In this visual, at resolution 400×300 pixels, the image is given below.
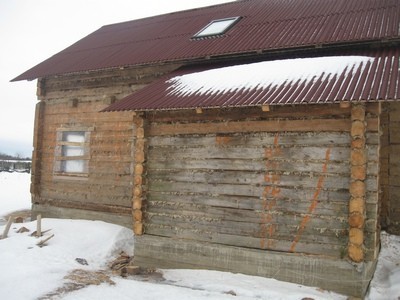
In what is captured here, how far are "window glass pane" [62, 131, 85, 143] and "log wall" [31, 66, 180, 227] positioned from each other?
0.62 feet

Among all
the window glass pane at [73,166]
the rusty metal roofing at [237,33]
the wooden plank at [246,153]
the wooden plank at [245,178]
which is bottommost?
the wooden plank at [245,178]

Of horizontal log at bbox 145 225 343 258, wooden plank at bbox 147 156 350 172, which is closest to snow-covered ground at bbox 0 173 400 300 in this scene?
horizontal log at bbox 145 225 343 258

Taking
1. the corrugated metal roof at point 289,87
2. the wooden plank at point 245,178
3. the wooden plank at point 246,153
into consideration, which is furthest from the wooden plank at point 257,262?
the corrugated metal roof at point 289,87

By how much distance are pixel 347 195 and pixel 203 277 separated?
294 cm

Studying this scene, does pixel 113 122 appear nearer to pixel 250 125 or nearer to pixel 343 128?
pixel 250 125

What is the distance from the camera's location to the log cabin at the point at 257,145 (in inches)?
236

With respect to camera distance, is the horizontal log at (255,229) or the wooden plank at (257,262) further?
the horizontal log at (255,229)

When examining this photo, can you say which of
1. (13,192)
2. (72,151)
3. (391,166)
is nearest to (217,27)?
(72,151)

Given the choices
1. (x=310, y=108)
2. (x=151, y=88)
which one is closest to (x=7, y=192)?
(x=151, y=88)

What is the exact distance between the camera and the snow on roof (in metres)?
6.69

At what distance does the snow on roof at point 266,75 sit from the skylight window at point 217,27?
2327 millimetres

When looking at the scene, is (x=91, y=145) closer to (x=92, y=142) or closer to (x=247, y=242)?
(x=92, y=142)

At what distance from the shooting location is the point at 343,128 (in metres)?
6.11

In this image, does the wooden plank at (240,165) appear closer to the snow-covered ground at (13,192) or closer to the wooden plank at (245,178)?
the wooden plank at (245,178)
